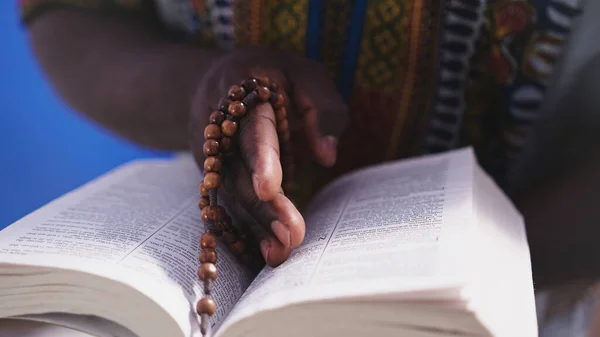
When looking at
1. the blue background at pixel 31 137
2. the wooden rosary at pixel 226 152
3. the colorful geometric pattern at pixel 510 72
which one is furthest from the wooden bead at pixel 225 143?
the blue background at pixel 31 137

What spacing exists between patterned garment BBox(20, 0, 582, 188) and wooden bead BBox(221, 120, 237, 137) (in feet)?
0.68

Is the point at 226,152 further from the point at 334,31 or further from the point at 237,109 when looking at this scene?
the point at 334,31

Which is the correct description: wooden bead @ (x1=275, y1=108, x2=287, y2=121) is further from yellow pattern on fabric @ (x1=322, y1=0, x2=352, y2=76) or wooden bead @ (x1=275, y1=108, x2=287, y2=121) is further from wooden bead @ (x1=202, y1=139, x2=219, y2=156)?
yellow pattern on fabric @ (x1=322, y1=0, x2=352, y2=76)

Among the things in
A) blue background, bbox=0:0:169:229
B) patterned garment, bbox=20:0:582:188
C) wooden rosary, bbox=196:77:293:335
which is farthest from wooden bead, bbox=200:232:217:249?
blue background, bbox=0:0:169:229

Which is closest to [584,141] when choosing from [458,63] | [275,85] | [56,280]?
[458,63]

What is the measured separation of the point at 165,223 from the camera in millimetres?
376

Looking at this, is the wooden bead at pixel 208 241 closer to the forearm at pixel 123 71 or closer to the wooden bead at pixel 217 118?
the wooden bead at pixel 217 118

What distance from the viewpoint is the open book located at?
264 mm

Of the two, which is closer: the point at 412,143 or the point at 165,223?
the point at 165,223

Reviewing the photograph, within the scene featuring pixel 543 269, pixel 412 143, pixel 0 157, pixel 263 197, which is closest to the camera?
pixel 263 197

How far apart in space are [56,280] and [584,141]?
456 millimetres

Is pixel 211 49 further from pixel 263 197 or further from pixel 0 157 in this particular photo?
pixel 0 157

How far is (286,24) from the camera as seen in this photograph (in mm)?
526

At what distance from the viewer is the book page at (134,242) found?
0.30 meters
